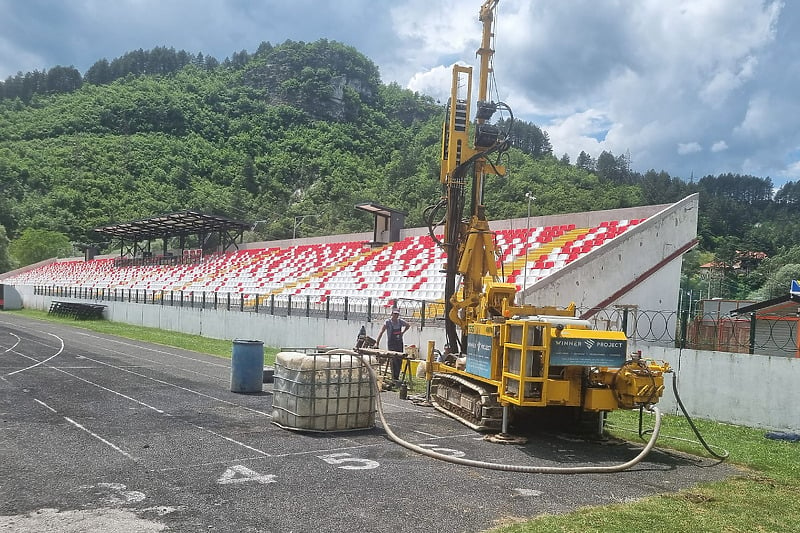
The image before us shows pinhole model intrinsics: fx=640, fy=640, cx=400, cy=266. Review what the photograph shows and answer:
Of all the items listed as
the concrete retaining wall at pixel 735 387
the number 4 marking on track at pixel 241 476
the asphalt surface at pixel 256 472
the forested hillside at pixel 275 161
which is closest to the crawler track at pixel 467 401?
the asphalt surface at pixel 256 472

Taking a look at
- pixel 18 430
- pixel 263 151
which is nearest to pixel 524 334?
pixel 18 430

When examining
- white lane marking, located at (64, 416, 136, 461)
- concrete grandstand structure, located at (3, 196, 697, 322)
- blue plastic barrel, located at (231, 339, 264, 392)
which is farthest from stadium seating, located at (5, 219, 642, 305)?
white lane marking, located at (64, 416, 136, 461)

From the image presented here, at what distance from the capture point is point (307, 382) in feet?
31.6

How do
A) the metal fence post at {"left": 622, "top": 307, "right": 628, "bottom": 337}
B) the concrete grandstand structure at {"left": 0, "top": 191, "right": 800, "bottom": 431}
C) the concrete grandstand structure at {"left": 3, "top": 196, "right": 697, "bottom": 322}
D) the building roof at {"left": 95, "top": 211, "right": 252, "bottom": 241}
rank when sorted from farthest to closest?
the building roof at {"left": 95, "top": 211, "right": 252, "bottom": 241}, the concrete grandstand structure at {"left": 3, "top": 196, "right": 697, "bottom": 322}, the metal fence post at {"left": 622, "top": 307, "right": 628, "bottom": 337}, the concrete grandstand structure at {"left": 0, "top": 191, "right": 800, "bottom": 431}

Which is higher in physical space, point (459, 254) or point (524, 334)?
point (459, 254)

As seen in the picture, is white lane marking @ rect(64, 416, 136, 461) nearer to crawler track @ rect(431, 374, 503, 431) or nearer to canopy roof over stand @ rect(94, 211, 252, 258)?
crawler track @ rect(431, 374, 503, 431)

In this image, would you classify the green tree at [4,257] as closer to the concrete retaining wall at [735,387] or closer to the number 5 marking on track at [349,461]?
the concrete retaining wall at [735,387]

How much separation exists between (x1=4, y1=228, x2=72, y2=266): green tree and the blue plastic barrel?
Result: 8109cm

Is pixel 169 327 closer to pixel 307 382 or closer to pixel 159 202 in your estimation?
pixel 307 382

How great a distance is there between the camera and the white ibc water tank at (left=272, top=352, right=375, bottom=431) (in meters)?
9.60

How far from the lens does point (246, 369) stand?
13359 millimetres

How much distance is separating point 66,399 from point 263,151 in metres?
120

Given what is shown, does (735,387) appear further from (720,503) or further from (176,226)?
(176,226)

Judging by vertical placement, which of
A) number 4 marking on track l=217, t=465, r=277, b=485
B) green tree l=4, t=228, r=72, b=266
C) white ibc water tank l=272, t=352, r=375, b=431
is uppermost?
green tree l=4, t=228, r=72, b=266
